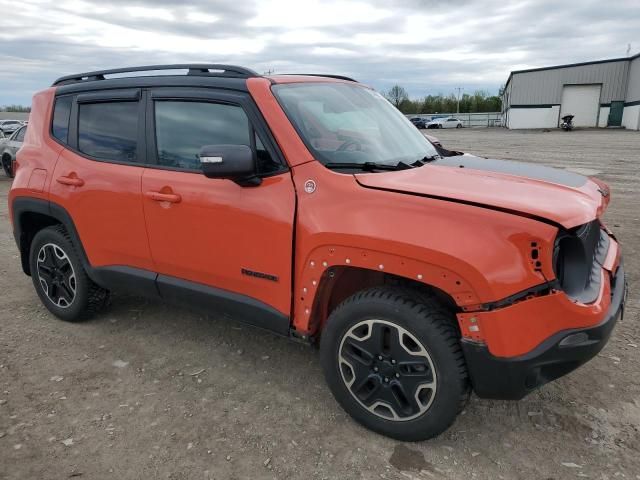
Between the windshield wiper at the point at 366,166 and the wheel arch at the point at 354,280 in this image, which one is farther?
the windshield wiper at the point at 366,166

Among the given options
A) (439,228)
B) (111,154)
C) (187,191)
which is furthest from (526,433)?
(111,154)

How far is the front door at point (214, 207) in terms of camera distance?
2.87 meters

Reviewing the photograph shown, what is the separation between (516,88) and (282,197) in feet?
173

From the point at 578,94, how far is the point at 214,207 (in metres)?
51.3

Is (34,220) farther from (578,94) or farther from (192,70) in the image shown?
(578,94)

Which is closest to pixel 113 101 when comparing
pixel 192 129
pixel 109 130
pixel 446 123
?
pixel 109 130

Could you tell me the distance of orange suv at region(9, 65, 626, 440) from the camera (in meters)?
2.28

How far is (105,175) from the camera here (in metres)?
3.61

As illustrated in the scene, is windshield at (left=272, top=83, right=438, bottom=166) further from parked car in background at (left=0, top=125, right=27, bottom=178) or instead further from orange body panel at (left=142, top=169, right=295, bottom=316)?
parked car in background at (left=0, top=125, right=27, bottom=178)

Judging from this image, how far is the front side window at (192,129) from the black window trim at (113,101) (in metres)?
0.14

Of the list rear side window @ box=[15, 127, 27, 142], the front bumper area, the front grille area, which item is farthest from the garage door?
the front bumper area

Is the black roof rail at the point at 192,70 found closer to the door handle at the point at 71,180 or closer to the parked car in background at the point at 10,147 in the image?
the door handle at the point at 71,180

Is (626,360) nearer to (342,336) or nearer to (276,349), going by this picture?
(342,336)

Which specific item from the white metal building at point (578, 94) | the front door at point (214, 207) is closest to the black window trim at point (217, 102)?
the front door at point (214, 207)
